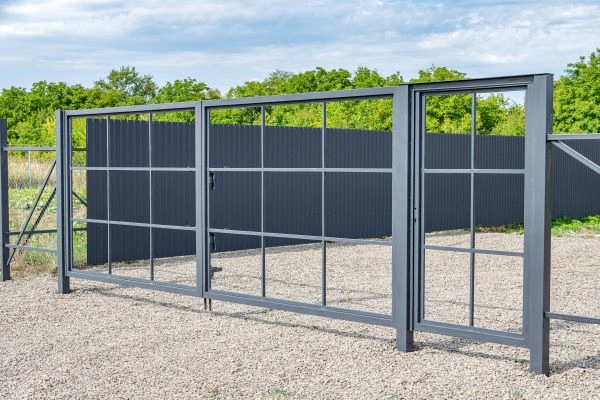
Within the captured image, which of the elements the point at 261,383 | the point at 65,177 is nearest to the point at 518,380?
the point at 261,383

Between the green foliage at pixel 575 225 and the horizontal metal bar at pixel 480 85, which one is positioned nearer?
the horizontal metal bar at pixel 480 85

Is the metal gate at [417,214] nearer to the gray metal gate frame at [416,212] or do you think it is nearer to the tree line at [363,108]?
the gray metal gate frame at [416,212]

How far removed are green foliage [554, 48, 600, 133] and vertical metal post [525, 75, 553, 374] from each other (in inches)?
787

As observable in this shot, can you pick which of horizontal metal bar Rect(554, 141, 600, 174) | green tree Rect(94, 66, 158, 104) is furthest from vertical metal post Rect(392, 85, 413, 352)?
green tree Rect(94, 66, 158, 104)

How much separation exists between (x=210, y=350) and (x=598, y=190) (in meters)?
17.2

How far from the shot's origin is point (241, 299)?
23.6ft

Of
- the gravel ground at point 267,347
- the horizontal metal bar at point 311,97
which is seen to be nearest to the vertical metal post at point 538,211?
the gravel ground at point 267,347

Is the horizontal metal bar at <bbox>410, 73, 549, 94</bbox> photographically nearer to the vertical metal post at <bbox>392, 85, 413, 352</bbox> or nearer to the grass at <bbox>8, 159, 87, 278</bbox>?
the vertical metal post at <bbox>392, 85, 413, 352</bbox>

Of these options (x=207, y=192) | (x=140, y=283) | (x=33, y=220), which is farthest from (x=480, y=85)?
(x=33, y=220)

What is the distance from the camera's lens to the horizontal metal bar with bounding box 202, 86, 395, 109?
6134mm

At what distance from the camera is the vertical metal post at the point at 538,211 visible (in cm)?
523

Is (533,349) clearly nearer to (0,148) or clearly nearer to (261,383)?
(261,383)

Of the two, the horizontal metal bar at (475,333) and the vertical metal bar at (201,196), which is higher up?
the vertical metal bar at (201,196)

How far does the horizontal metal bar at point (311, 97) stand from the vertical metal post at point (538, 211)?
118cm
